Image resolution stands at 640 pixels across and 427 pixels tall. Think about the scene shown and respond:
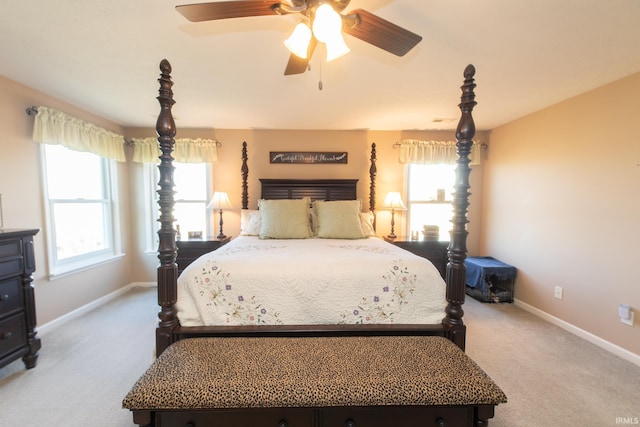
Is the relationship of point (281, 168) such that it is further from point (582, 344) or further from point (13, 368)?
point (582, 344)

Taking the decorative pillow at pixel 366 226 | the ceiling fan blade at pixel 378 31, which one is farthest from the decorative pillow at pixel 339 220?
the ceiling fan blade at pixel 378 31

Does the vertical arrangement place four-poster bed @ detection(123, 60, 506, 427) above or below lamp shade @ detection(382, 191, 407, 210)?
below

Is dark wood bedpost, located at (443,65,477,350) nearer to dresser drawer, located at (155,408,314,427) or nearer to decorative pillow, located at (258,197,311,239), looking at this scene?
dresser drawer, located at (155,408,314,427)

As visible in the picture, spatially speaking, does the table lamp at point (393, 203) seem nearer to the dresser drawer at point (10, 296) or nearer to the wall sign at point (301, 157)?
the wall sign at point (301, 157)

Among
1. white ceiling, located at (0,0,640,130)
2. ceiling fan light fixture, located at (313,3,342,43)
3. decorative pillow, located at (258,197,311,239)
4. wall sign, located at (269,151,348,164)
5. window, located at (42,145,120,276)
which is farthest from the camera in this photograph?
wall sign, located at (269,151,348,164)

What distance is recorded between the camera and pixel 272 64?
2021mm

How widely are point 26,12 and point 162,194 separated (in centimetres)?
122

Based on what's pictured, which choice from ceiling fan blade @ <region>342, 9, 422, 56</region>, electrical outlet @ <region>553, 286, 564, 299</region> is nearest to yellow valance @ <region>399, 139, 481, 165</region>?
electrical outlet @ <region>553, 286, 564, 299</region>

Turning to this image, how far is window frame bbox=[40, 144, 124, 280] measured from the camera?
8.64 feet

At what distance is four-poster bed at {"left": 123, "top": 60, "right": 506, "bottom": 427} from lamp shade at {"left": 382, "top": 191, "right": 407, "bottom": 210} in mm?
1377

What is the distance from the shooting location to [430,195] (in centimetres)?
402

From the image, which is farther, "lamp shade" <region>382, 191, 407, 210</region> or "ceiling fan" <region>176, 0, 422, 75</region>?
"lamp shade" <region>382, 191, 407, 210</region>

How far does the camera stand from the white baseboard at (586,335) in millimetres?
2147

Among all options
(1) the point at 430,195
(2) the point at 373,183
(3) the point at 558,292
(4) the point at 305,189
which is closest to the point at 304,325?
(4) the point at 305,189
